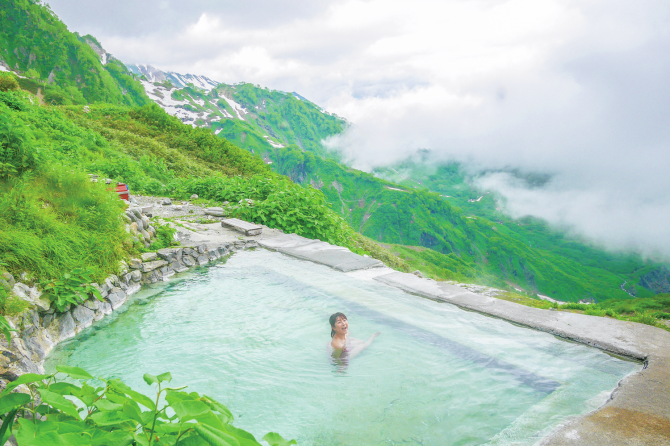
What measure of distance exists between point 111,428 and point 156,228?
21.9 feet

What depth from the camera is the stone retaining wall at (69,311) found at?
10.9 ft

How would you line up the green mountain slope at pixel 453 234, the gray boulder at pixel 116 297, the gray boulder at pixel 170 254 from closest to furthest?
the gray boulder at pixel 116 297
the gray boulder at pixel 170 254
the green mountain slope at pixel 453 234

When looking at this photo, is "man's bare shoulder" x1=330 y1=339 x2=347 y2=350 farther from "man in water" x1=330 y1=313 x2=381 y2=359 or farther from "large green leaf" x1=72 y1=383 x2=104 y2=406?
"large green leaf" x1=72 y1=383 x2=104 y2=406

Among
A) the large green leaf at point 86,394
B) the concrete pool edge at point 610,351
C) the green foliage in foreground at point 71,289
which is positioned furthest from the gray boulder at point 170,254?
the large green leaf at point 86,394

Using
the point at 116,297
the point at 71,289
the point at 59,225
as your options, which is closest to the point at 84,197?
the point at 59,225

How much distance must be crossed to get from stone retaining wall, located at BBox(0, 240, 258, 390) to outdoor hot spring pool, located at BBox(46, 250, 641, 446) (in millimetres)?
174

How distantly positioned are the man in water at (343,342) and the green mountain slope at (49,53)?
3316 inches

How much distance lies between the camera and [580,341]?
3.80 metres

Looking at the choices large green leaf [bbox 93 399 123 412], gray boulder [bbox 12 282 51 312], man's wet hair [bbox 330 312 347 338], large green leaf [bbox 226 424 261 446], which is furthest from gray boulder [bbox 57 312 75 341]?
large green leaf [bbox 226 424 261 446]

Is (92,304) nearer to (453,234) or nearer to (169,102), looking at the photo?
(453,234)

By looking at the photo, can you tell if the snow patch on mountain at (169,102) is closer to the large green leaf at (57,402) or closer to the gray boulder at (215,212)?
the gray boulder at (215,212)

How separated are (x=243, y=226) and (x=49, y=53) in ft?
329

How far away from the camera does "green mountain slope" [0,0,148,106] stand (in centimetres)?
7356

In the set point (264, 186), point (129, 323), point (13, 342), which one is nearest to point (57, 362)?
point (13, 342)
